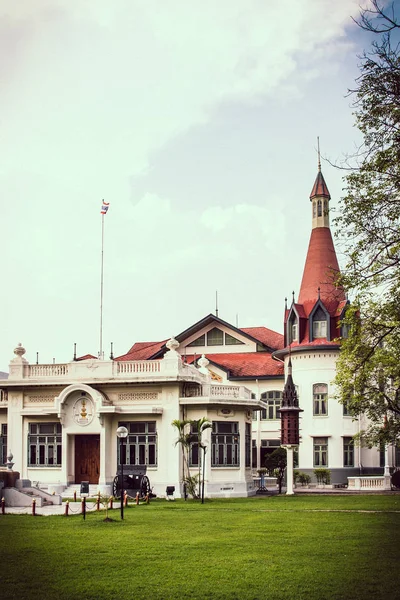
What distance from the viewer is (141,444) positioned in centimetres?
3675

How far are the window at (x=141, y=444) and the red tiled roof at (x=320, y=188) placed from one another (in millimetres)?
19476

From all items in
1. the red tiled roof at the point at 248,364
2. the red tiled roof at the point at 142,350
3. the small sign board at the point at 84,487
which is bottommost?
the small sign board at the point at 84,487

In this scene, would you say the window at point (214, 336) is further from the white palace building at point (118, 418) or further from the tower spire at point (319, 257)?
the white palace building at point (118, 418)

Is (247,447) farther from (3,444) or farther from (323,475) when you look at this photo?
(3,444)

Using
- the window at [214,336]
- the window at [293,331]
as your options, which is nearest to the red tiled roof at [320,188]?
the window at [293,331]

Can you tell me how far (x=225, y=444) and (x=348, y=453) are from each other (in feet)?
35.7

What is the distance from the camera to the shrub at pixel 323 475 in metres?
44.0

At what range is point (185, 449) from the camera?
36.1 m

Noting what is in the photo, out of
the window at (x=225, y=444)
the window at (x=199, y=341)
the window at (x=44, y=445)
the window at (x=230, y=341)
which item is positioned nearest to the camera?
the window at (x=225, y=444)

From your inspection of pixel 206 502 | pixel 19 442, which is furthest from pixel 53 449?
pixel 206 502

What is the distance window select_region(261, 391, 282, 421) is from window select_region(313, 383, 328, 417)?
306 cm

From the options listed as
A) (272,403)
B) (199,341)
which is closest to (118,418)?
(272,403)

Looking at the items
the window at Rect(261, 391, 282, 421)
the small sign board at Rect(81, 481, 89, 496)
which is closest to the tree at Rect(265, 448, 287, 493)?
the window at Rect(261, 391, 282, 421)

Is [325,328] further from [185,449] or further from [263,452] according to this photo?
[185,449]
